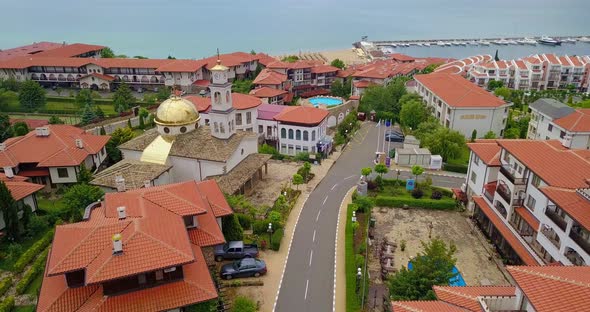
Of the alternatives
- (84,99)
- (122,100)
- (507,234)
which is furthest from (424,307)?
(84,99)

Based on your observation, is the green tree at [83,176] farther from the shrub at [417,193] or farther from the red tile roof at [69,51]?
the red tile roof at [69,51]

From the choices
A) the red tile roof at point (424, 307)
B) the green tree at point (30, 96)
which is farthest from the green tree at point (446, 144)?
the green tree at point (30, 96)

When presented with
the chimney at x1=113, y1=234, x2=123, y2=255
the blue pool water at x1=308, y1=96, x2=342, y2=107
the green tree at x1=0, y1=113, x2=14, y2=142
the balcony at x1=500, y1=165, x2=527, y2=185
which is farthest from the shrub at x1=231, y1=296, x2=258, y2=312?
the blue pool water at x1=308, y1=96, x2=342, y2=107

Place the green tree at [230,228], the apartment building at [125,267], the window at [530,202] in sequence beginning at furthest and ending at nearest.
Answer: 1. the green tree at [230,228]
2. the window at [530,202]
3. the apartment building at [125,267]

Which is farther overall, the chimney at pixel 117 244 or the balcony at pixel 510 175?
the balcony at pixel 510 175

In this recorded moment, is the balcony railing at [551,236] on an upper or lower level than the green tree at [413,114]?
lower

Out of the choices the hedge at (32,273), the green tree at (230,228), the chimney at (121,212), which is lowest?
the hedge at (32,273)

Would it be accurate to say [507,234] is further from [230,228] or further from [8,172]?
[8,172]
